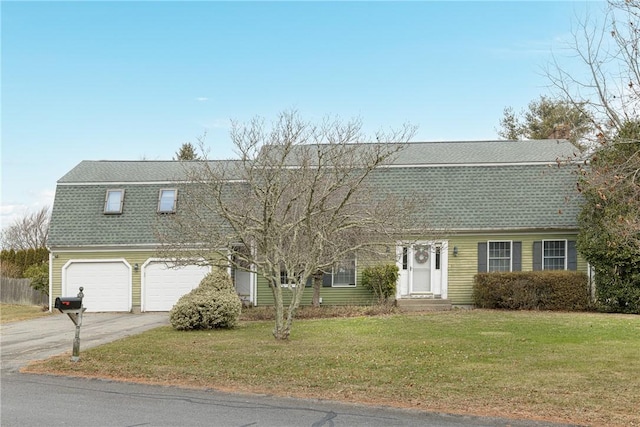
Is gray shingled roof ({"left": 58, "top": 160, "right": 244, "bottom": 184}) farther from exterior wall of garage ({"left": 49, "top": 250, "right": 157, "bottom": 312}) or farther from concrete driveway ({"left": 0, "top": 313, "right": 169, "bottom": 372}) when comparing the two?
concrete driveway ({"left": 0, "top": 313, "right": 169, "bottom": 372})

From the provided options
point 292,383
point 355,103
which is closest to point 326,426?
Result: point 292,383

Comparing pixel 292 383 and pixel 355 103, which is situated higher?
pixel 355 103

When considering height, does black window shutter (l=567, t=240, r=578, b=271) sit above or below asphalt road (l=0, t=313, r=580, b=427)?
above

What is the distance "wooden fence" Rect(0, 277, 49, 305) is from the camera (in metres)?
29.2

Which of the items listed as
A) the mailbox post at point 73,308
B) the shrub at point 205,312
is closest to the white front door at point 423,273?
the shrub at point 205,312

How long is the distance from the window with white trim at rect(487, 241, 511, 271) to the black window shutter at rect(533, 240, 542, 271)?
0.84 m

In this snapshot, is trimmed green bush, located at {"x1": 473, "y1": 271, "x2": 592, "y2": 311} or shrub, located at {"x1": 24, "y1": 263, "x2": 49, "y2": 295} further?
shrub, located at {"x1": 24, "y1": 263, "x2": 49, "y2": 295}

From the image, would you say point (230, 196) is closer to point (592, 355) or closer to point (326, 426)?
point (592, 355)

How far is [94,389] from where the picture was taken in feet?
31.8

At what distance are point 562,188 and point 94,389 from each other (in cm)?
1837

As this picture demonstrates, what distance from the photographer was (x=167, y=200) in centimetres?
2467

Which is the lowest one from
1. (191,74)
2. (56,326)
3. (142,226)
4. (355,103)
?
(56,326)

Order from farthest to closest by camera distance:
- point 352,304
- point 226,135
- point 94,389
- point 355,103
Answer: point 352,304
point 355,103
point 226,135
point 94,389

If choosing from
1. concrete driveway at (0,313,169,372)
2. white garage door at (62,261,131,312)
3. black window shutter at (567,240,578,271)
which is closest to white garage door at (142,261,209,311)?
white garage door at (62,261,131,312)
